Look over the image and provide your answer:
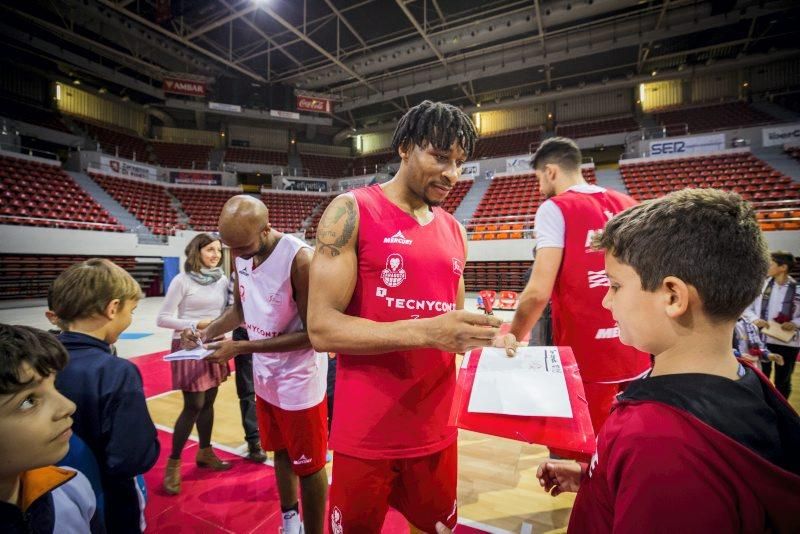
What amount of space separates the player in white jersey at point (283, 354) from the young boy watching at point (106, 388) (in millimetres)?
530

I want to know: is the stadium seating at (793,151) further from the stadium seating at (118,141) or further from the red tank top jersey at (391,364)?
the stadium seating at (118,141)

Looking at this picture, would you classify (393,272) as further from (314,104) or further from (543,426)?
(314,104)

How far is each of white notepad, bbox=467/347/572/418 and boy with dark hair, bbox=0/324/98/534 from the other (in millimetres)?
1160

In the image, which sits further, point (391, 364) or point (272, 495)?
point (272, 495)

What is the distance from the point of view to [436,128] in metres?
1.41

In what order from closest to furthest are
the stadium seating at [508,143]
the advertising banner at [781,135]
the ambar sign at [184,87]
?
1. the advertising banner at [781,135]
2. the ambar sign at [184,87]
3. the stadium seating at [508,143]

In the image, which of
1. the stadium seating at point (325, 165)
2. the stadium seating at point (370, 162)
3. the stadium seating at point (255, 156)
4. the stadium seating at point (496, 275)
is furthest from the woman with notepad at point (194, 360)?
the stadium seating at point (255, 156)

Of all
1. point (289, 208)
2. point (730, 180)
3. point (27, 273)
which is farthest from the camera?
point (289, 208)

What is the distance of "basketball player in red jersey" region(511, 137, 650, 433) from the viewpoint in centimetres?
198

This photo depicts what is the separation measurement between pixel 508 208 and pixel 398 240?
15758 millimetres

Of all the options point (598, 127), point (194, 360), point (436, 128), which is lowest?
point (194, 360)

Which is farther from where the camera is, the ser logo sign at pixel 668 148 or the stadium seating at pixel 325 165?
the stadium seating at pixel 325 165

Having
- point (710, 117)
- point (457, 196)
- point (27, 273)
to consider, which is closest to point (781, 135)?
point (710, 117)

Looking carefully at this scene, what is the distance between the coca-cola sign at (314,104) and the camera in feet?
66.8
